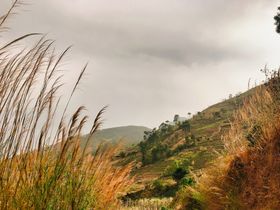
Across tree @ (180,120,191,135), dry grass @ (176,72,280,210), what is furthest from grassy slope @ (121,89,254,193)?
dry grass @ (176,72,280,210)

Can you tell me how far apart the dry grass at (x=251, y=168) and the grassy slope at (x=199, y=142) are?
1321 inches

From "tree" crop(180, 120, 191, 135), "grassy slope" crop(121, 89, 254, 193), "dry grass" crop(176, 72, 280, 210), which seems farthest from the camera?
"tree" crop(180, 120, 191, 135)

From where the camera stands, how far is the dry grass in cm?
745

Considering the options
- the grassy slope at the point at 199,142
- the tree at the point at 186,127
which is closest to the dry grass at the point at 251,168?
the grassy slope at the point at 199,142

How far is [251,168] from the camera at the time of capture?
8055 millimetres

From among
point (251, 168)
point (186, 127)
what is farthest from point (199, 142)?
point (251, 168)

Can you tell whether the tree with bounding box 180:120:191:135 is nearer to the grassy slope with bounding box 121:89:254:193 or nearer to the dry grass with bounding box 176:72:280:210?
the grassy slope with bounding box 121:89:254:193

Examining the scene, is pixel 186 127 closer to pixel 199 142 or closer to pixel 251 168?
pixel 199 142

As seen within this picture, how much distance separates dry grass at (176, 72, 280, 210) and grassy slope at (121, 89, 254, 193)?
3355 cm

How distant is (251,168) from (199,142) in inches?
2487

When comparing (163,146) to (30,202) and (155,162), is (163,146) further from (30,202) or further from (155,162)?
(30,202)

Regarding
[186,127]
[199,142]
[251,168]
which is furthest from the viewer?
[186,127]

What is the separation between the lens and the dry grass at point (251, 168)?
24.4ft

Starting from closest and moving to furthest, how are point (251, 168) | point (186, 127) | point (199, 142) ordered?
1. point (251, 168)
2. point (199, 142)
3. point (186, 127)
